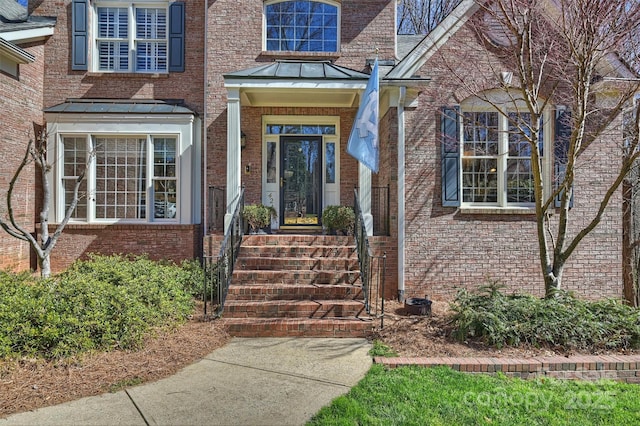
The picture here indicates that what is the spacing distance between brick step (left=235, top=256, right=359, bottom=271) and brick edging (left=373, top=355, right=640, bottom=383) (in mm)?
2390

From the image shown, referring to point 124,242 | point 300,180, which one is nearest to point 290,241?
point 300,180

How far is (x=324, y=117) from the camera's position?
30.0 feet

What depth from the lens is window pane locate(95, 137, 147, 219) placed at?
8.51m

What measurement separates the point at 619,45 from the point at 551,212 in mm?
3344

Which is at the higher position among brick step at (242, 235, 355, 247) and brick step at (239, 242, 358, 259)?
brick step at (242, 235, 355, 247)

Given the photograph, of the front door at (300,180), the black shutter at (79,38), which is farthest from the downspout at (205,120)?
the black shutter at (79,38)

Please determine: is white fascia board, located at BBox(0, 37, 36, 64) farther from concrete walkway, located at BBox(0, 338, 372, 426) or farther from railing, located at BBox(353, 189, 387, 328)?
railing, located at BBox(353, 189, 387, 328)

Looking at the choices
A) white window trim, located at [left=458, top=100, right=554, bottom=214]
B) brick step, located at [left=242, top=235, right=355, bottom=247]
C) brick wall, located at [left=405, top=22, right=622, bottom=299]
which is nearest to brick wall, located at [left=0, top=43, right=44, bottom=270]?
brick step, located at [left=242, top=235, right=355, bottom=247]

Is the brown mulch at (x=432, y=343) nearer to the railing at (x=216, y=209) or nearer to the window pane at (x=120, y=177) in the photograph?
the railing at (x=216, y=209)

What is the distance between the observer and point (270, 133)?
9211 mm

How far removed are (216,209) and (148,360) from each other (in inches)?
184

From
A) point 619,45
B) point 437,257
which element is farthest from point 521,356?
point 619,45

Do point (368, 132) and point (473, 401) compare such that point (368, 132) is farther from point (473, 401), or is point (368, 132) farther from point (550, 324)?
point (473, 401)

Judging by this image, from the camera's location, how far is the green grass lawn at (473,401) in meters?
3.14
